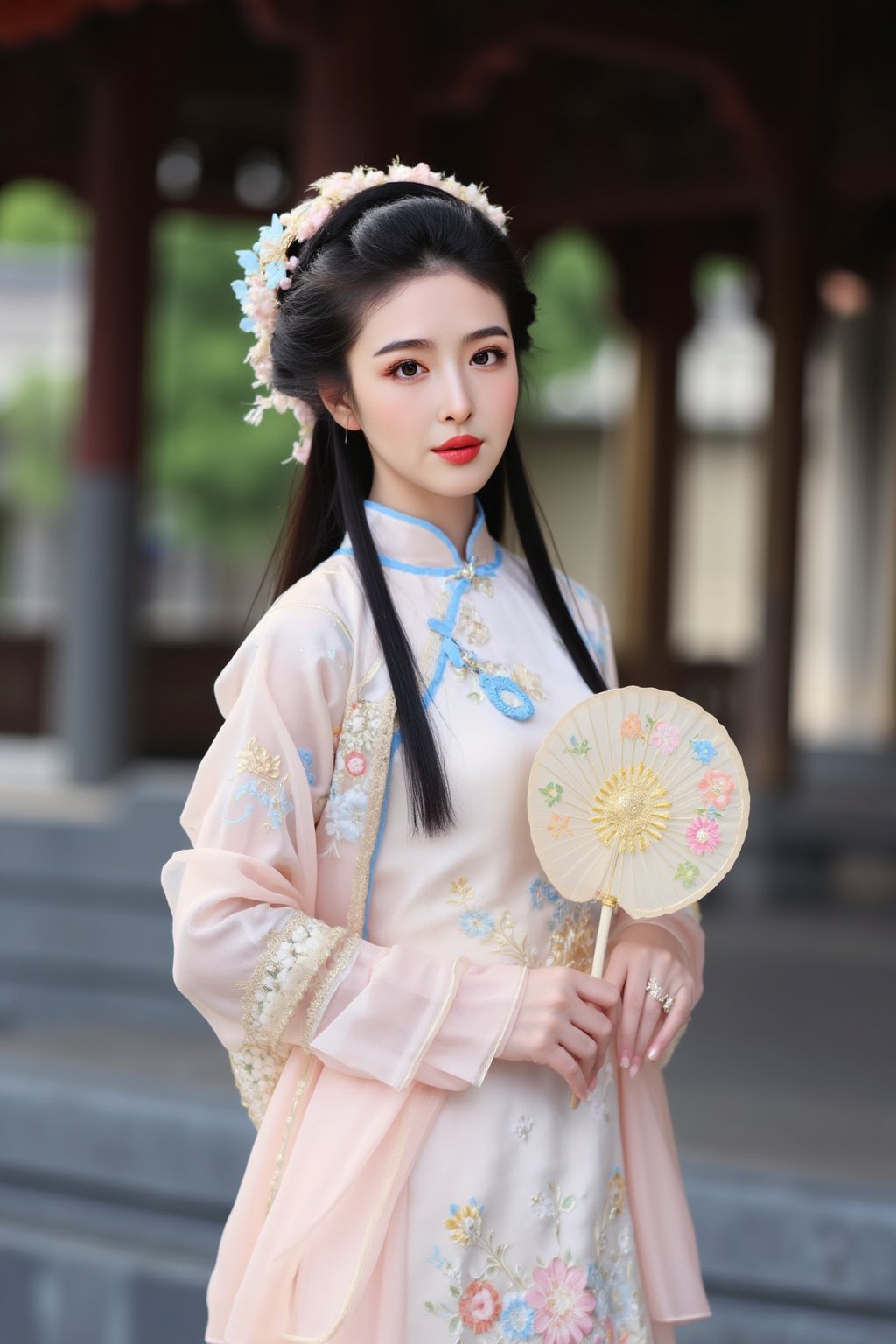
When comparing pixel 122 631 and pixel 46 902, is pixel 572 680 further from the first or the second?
pixel 122 631

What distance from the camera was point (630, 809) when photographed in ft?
4.92

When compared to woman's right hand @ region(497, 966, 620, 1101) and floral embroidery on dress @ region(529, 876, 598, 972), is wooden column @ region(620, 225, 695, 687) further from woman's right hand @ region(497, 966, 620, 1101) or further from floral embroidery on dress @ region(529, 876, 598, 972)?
woman's right hand @ region(497, 966, 620, 1101)

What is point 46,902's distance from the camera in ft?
17.2

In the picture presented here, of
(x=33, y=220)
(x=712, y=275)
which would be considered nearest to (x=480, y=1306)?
(x=712, y=275)

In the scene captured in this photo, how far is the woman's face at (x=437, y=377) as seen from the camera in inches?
59.8

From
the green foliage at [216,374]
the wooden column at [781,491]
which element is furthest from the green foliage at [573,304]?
the wooden column at [781,491]

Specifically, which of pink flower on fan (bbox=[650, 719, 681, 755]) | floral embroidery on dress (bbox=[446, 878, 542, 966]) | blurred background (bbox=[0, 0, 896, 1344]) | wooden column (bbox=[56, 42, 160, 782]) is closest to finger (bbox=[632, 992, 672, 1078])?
floral embroidery on dress (bbox=[446, 878, 542, 966])

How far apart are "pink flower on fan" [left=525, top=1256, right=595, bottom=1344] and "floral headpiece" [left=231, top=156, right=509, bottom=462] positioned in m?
0.78

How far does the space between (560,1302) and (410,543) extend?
0.68 metres

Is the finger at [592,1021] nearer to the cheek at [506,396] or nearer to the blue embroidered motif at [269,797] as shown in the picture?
the blue embroidered motif at [269,797]

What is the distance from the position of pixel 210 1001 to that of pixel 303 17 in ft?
11.7

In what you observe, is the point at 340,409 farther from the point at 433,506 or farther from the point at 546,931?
the point at 546,931

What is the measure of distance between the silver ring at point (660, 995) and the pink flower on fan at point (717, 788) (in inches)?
6.8

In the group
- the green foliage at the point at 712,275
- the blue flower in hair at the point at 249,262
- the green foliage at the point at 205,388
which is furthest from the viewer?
the green foliage at the point at 205,388
